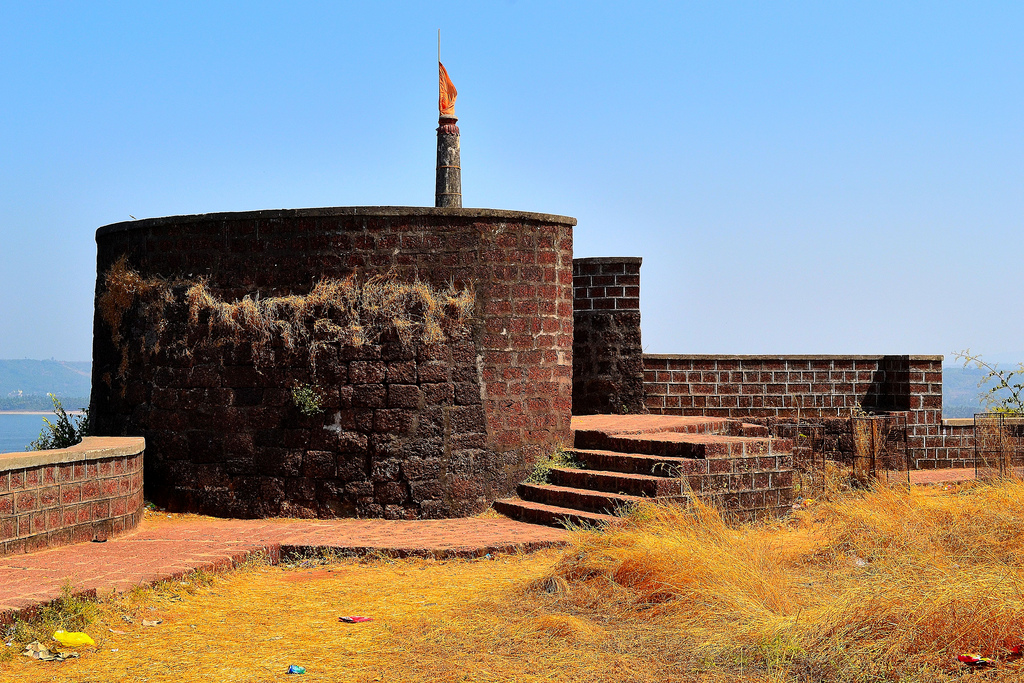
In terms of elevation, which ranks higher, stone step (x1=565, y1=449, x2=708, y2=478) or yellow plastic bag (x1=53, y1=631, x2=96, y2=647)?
stone step (x1=565, y1=449, x2=708, y2=478)

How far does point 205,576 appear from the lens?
6988mm

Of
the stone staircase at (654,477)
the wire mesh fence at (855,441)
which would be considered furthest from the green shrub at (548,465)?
the wire mesh fence at (855,441)

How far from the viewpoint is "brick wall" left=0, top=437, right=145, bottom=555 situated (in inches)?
288

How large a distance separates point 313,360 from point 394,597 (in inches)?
131

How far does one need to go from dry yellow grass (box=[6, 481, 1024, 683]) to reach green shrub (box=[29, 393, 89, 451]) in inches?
217

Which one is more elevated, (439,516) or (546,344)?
(546,344)

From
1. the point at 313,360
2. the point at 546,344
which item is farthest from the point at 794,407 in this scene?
the point at 313,360

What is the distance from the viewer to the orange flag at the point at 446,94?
64.2ft

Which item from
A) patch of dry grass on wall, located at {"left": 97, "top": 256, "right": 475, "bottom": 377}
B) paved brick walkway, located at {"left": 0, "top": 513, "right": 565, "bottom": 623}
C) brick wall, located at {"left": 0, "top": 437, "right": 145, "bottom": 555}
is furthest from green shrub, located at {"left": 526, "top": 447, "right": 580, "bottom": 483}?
brick wall, located at {"left": 0, "top": 437, "right": 145, "bottom": 555}

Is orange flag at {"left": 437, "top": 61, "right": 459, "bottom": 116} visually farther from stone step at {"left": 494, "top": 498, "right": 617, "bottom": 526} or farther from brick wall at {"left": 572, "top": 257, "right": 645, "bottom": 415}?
stone step at {"left": 494, "top": 498, "right": 617, "bottom": 526}

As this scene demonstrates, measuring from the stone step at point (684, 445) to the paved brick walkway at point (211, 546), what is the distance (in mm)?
1507

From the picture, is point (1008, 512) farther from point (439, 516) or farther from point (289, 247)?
point (289, 247)

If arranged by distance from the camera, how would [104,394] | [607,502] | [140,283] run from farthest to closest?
[104,394] → [140,283] → [607,502]

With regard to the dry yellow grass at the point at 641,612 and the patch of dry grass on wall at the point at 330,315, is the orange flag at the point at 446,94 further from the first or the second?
the dry yellow grass at the point at 641,612
